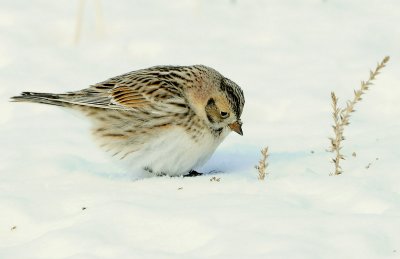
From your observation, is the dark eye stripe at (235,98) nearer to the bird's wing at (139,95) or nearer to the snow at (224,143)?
the bird's wing at (139,95)

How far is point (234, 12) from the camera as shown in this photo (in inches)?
450

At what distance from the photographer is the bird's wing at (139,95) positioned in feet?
19.8

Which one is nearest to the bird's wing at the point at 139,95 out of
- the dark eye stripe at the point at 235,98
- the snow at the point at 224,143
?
the dark eye stripe at the point at 235,98

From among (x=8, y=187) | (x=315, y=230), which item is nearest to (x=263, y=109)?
(x=8, y=187)

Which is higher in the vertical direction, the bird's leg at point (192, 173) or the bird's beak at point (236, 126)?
the bird's beak at point (236, 126)

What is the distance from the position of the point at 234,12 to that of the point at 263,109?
11.4ft

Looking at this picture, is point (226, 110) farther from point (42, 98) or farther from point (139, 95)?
point (42, 98)

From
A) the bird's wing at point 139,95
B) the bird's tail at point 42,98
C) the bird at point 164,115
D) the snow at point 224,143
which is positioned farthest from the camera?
the bird's tail at point 42,98

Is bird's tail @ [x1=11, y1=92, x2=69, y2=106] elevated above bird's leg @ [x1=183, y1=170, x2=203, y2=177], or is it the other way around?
bird's tail @ [x1=11, y1=92, x2=69, y2=106]

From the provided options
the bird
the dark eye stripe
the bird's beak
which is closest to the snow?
the bird

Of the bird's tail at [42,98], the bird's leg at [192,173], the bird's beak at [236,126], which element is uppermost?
the bird's tail at [42,98]

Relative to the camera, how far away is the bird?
589 cm

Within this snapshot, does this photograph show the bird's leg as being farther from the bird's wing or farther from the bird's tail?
the bird's tail

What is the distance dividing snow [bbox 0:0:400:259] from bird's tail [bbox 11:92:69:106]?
→ 1.45 feet
